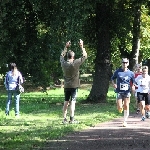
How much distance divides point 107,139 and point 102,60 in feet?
43.2

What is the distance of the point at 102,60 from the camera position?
22.9 m

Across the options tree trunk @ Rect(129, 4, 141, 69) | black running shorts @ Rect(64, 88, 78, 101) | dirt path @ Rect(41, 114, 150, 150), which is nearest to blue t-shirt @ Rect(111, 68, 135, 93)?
dirt path @ Rect(41, 114, 150, 150)

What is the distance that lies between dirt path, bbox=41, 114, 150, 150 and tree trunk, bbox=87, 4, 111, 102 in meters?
10.4

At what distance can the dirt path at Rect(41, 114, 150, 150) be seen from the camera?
8930mm

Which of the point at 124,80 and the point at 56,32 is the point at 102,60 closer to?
the point at 56,32

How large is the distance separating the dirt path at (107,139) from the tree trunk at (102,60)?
10.4 m

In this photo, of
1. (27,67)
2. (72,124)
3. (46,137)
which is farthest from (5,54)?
(46,137)

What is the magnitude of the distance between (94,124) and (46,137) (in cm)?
290

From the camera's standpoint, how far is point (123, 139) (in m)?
9.84

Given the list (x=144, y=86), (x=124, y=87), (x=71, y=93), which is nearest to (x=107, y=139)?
(x=124, y=87)

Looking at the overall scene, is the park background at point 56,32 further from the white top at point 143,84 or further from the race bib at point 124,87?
the race bib at point 124,87

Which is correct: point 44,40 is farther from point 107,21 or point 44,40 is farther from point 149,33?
point 149,33

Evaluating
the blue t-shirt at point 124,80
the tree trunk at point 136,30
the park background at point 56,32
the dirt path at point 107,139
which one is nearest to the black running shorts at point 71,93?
the dirt path at point 107,139

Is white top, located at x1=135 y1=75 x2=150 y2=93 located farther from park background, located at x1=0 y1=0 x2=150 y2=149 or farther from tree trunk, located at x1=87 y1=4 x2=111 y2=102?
tree trunk, located at x1=87 y1=4 x2=111 y2=102
